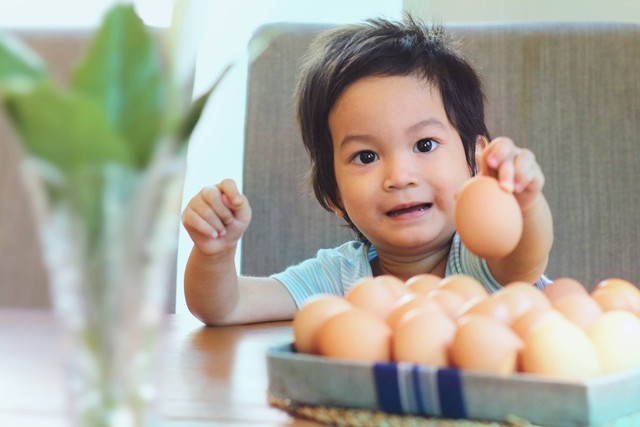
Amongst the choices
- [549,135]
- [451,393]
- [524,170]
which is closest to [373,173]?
[549,135]

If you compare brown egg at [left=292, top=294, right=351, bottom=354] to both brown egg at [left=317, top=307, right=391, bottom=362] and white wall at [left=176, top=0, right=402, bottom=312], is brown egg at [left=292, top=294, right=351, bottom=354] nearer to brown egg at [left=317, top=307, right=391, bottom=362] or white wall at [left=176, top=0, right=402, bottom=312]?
brown egg at [left=317, top=307, right=391, bottom=362]

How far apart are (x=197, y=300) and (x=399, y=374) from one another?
74 centimetres

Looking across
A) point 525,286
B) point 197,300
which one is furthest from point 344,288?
point 525,286

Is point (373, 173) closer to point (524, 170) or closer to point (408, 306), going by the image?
point (524, 170)

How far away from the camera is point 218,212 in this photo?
3.55 feet

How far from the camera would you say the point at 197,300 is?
1157 mm

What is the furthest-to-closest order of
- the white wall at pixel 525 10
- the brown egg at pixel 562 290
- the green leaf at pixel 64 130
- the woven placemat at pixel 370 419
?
the white wall at pixel 525 10 < the brown egg at pixel 562 290 < the woven placemat at pixel 370 419 < the green leaf at pixel 64 130

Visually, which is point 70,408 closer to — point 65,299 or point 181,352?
point 65,299

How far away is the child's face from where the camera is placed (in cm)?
131

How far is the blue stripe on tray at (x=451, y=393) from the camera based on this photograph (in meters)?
0.44

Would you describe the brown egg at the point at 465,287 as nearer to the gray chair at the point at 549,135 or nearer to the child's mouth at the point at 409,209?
the child's mouth at the point at 409,209

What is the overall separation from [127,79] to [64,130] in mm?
48

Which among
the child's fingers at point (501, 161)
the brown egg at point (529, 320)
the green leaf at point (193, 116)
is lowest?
the brown egg at point (529, 320)

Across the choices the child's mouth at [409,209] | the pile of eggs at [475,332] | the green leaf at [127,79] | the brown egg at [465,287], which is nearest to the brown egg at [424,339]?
the pile of eggs at [475,332]
